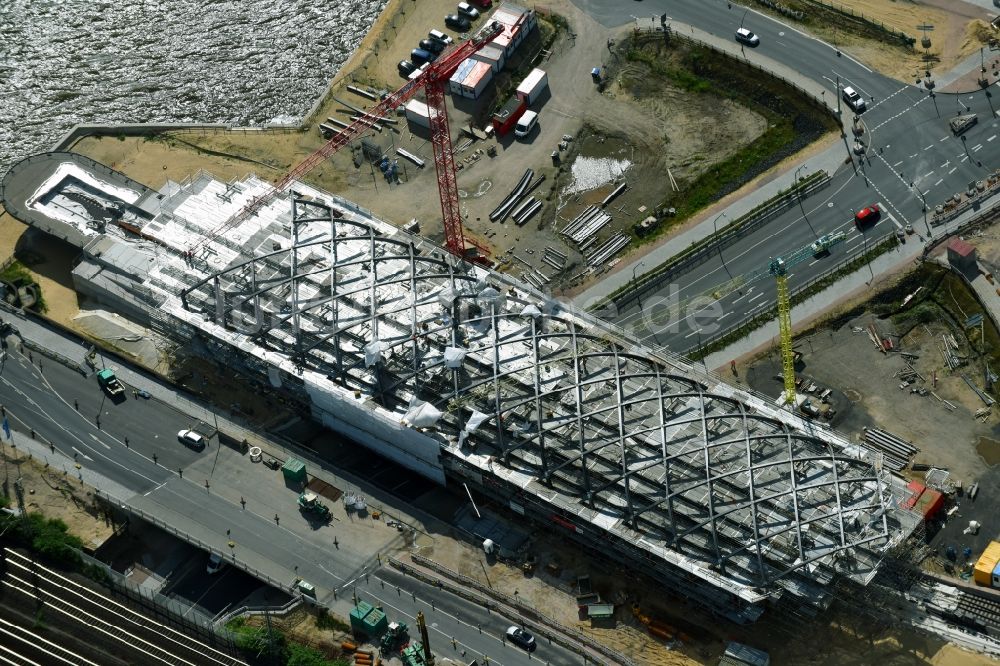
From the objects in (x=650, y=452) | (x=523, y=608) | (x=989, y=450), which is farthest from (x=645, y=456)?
(x=989, y=450)

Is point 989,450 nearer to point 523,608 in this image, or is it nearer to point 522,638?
point 523,608

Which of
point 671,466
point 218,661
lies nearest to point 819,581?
point 671,466

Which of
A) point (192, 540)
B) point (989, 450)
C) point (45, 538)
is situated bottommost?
point (45, 538)

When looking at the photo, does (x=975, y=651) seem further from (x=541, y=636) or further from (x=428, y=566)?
(x=428, y=566)

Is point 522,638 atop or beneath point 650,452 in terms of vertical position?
beneath

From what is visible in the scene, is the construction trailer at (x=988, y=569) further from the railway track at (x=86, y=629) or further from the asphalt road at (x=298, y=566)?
the railway track at (x=86, y=629)

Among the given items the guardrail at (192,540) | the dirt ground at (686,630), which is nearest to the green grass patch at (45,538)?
the guardrail at (192,540)

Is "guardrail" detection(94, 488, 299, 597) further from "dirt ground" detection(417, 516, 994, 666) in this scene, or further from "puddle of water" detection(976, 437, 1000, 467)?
"puddle of water" detection(976, 437, 1000, 467)
